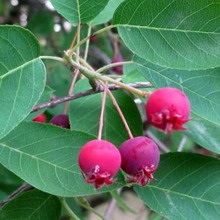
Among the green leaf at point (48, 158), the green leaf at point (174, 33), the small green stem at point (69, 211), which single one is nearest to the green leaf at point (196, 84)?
the green leaf at point (174, 33)

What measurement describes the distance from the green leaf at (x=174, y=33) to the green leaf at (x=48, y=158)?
0.84 feet

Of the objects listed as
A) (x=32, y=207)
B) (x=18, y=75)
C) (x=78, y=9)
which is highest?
(x=78, y=9)

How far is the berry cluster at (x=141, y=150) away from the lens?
40.8 inches

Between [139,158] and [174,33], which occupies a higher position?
[174,33]

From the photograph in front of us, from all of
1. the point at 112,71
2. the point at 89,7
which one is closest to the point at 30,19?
the point at 112,71

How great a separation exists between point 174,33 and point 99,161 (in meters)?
0.38

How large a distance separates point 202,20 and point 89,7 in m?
0.29

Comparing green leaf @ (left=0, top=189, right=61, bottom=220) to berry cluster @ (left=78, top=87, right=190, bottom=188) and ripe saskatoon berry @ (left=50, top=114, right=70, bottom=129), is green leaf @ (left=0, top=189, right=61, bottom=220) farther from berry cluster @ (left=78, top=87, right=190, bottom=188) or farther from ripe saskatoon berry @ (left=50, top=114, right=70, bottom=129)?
berry cluster @ (left=78, top=87, right=190, bottom=188)

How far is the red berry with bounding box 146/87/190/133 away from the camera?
103 centimetres

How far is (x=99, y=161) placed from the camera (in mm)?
1066

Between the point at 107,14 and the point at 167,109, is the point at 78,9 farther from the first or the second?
the point at 167,109

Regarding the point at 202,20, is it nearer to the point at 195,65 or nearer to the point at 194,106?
the point at 195,65

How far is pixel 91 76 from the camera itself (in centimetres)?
131

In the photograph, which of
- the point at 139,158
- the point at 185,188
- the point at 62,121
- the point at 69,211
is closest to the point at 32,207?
the point at 69,211
